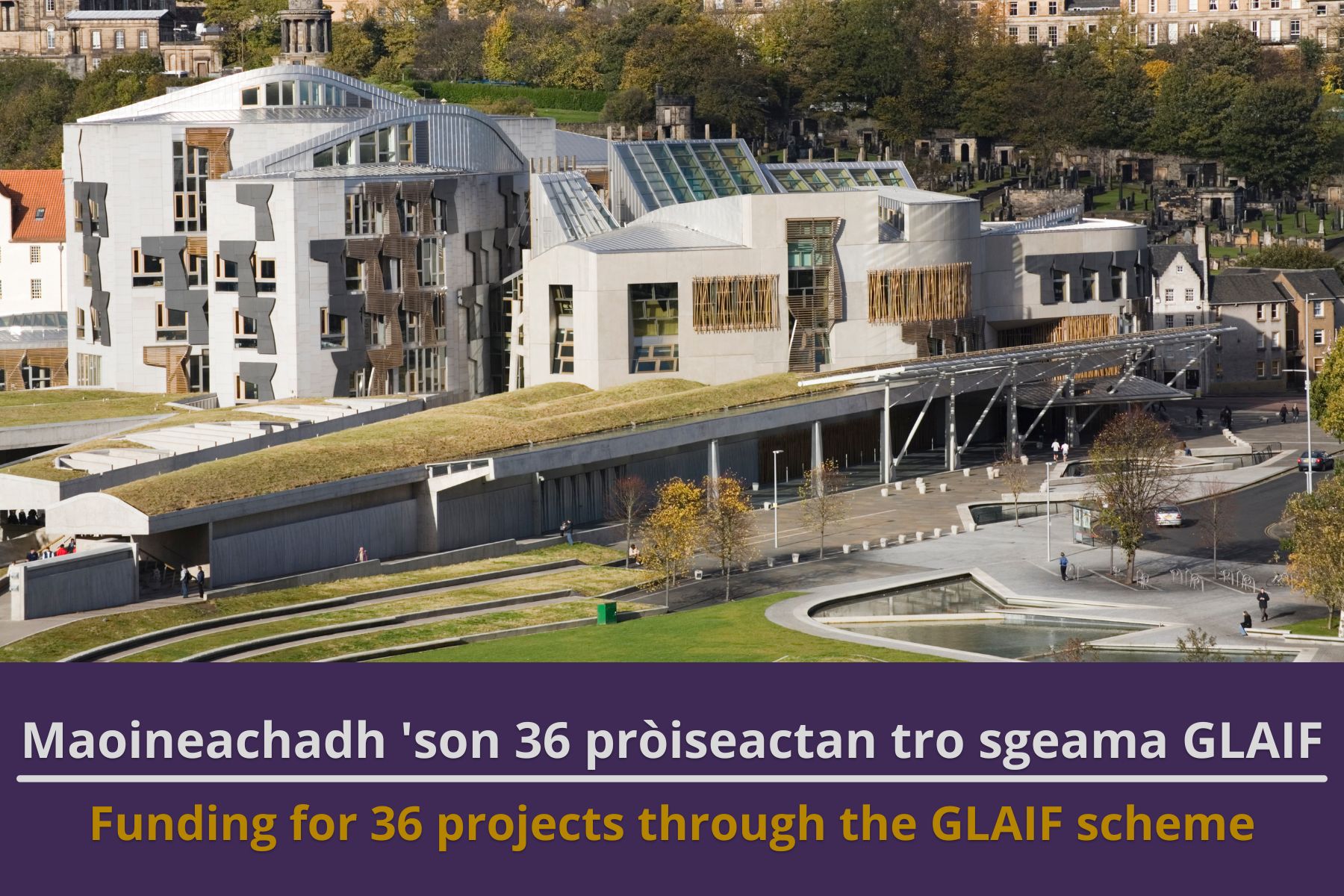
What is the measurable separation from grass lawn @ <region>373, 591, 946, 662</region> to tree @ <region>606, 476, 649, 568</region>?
39.7ft

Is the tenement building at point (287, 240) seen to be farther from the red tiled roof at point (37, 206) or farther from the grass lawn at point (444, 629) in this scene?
the grass lawn at point (444, 629)

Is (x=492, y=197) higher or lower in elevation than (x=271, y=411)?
higher

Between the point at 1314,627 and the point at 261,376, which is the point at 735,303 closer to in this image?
the point at 261,376

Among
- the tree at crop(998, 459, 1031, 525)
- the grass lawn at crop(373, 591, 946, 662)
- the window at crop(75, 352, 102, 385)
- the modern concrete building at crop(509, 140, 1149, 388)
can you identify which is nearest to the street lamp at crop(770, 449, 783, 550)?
the modern concrete building at crop(509, 140, 1149, 388)

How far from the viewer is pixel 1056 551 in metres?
106

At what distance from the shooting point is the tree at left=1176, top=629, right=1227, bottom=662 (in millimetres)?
80938

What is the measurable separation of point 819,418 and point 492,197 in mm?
25764

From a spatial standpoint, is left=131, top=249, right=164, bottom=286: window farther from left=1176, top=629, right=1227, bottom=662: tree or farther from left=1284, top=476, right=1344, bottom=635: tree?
left=1176, top=629, right=1227, bottom=662: tree

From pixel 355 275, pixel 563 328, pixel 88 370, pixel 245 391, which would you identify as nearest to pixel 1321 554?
pixel 563 328

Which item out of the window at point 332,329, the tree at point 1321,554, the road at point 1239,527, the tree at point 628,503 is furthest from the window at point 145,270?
the tree at point 1321,554

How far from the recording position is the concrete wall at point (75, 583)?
86.8 m

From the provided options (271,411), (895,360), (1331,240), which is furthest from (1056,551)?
(1331,240)

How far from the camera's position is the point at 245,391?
130 meters
